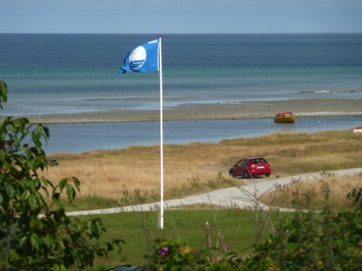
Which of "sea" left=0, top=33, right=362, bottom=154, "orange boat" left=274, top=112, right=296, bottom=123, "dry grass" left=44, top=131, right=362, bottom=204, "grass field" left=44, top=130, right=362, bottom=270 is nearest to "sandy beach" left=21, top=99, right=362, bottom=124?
"sea" left=0, top=33, right=362, bottom=154

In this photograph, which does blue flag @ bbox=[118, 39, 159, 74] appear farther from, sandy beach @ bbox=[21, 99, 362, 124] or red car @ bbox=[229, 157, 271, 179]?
sandy beach @ bbox=[21, 99, 362, 124]

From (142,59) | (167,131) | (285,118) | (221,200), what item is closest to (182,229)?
(142,59)

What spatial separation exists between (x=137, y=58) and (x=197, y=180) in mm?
13352

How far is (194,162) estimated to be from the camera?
5016 cm

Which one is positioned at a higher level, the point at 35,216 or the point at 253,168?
the point at 253,168

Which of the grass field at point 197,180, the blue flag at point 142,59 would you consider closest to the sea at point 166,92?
the grass field at point 197,180

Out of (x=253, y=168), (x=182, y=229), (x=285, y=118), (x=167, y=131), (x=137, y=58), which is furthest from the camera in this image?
(x=285, y=118)

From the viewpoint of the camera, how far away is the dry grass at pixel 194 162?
36750 mm

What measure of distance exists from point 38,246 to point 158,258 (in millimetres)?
1647

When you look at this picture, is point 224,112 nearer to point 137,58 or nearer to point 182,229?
point 137,58

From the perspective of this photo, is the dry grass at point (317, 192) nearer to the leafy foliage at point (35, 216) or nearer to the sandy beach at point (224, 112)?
the leafy foliage at point (35, 216)

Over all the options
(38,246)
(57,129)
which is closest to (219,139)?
(57,129)

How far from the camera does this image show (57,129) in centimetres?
7144

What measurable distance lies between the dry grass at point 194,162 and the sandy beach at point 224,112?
19114mm
